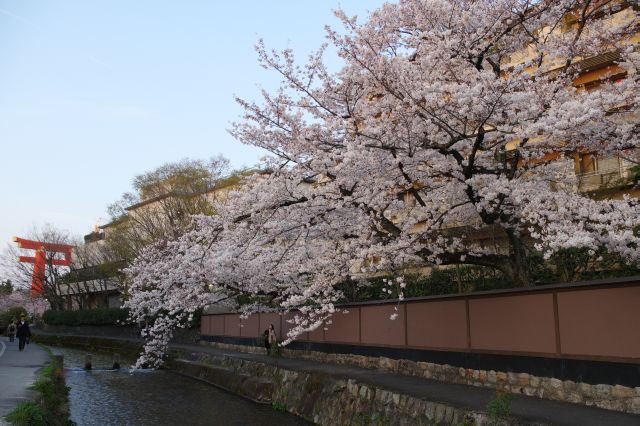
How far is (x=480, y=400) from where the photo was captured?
10.2 metres

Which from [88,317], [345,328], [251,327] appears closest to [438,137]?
[345,328]

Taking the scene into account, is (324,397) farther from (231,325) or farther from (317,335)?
(231,325)

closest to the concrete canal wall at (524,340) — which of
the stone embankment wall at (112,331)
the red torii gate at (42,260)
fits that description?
the stone embankment wall at (112,331)

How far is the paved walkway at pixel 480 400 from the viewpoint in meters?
8.26

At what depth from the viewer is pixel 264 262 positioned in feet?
58.7

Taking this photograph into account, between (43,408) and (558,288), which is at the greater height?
(558,288)

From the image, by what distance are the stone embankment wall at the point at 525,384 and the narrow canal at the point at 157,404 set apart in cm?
334

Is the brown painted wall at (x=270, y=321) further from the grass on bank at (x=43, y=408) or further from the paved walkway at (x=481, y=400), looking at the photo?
the grass on bank at (x=43, y=408)

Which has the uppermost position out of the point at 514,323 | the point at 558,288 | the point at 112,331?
the point at 558,288

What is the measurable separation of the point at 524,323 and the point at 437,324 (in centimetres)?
309

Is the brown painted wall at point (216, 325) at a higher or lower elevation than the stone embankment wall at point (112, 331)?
higher

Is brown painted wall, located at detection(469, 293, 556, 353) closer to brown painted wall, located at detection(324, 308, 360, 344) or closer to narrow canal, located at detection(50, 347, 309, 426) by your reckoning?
narrow canal, located at detection(50, 347, 309, 426)

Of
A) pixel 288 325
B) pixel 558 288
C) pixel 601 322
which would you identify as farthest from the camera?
pixel 288 325

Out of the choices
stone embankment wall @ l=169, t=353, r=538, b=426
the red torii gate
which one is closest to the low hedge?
the red torii gate
